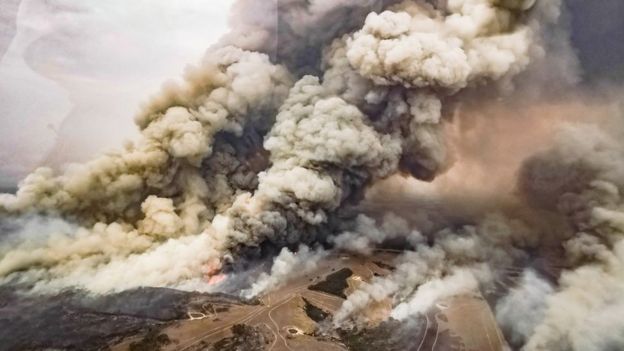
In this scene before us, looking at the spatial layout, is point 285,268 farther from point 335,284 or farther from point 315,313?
point 315,313

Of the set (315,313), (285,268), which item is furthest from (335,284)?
(315,313)

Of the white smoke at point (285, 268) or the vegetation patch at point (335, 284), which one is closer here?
the white smoke at point (285, 268)

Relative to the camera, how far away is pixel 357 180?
112 ft

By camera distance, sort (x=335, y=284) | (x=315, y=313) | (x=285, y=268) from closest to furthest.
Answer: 1. (x=315, y=313)
2. (x=285, y=268)
3. (x=335, y=284)

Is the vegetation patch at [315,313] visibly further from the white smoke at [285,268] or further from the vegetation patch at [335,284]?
the white smoke at [285,268]

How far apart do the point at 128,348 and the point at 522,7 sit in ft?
95.7

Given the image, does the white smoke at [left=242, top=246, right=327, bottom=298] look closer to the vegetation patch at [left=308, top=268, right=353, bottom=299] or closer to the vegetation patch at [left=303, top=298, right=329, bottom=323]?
the vegetation patch at [left=308, top=268, right=353, bottom=299]

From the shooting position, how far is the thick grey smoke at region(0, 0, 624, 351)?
29219 mm

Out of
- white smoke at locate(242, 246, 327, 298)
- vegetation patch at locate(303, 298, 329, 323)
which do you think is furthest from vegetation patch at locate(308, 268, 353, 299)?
vegetation patch at locate(303, 298, 329, 323)

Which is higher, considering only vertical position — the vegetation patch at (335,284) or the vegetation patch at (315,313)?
the vegetation patch at (335,284)

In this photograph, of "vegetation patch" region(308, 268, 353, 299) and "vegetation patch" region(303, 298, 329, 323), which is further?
"vegetation patch" region(308, 268, 353, 299)

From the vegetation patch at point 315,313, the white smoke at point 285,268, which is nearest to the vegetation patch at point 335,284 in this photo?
the white smoke at point 285,268

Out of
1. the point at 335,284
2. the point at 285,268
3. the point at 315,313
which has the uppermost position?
the point at 285,268

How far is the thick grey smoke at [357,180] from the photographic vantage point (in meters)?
29.2
